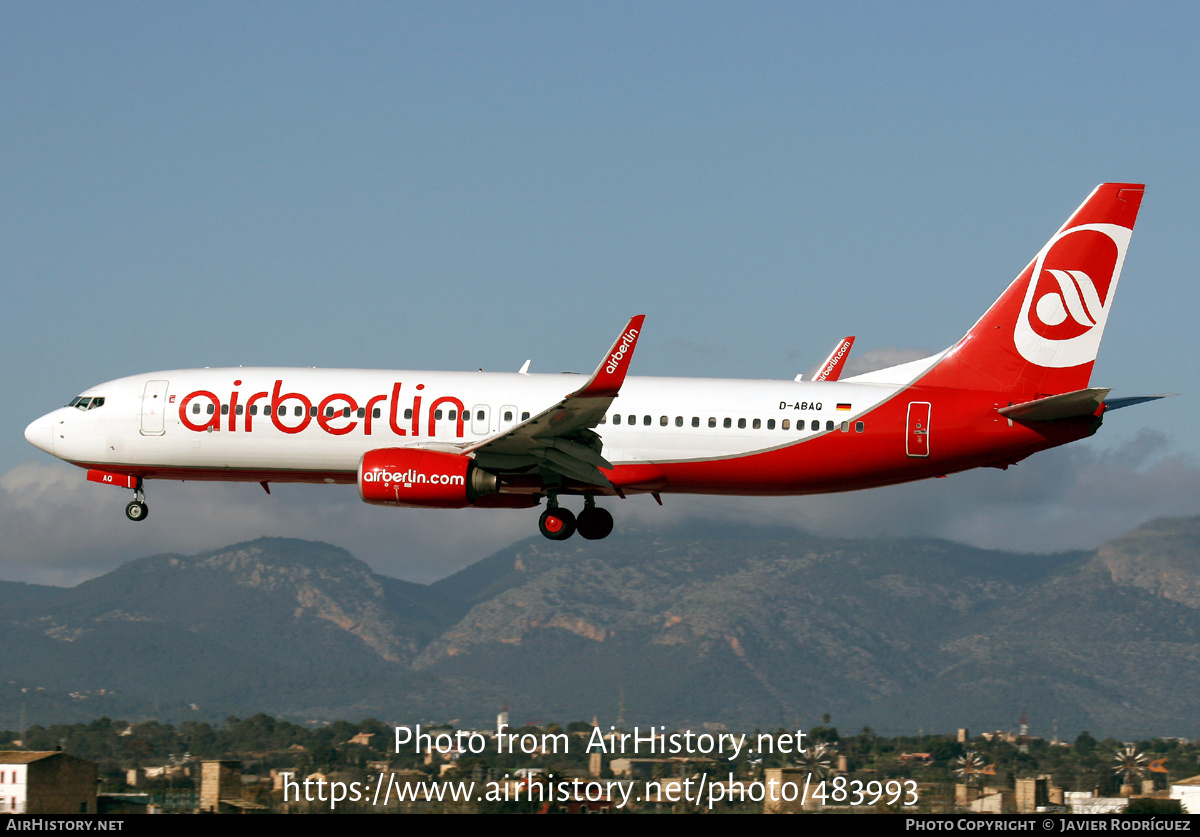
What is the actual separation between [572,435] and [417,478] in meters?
4.67

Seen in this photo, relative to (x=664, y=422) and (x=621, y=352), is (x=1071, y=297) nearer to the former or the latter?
(x=664, y=422)

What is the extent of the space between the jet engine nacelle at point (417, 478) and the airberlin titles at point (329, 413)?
156 centimetres

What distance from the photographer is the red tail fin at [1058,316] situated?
42656mm

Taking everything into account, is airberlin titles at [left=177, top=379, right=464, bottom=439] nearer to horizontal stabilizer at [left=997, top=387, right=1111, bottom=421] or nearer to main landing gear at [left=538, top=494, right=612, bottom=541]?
main landing gear at [left=538, top=494, right=612, bottom=541]

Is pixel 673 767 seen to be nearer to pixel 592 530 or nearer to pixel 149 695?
pixel 592 530

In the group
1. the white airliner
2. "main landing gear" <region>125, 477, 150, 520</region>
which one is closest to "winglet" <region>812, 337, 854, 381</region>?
the white airliner

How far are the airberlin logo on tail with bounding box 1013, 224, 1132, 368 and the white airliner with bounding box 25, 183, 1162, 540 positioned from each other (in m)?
0.04

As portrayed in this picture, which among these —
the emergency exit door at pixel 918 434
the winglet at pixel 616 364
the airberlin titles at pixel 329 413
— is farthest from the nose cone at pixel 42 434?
the emergency exit door at pixel 918 434

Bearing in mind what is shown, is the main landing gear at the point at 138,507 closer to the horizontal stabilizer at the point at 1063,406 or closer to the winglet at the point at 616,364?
the winglet at the point at 616,364

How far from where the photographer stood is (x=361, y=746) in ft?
192

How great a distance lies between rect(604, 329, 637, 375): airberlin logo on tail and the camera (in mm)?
37531

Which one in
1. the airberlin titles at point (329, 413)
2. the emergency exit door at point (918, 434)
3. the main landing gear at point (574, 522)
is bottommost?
the main landing gear at point (574, 522)

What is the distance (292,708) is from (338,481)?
330 ft

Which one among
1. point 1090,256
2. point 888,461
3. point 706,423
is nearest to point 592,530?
point 706,423
